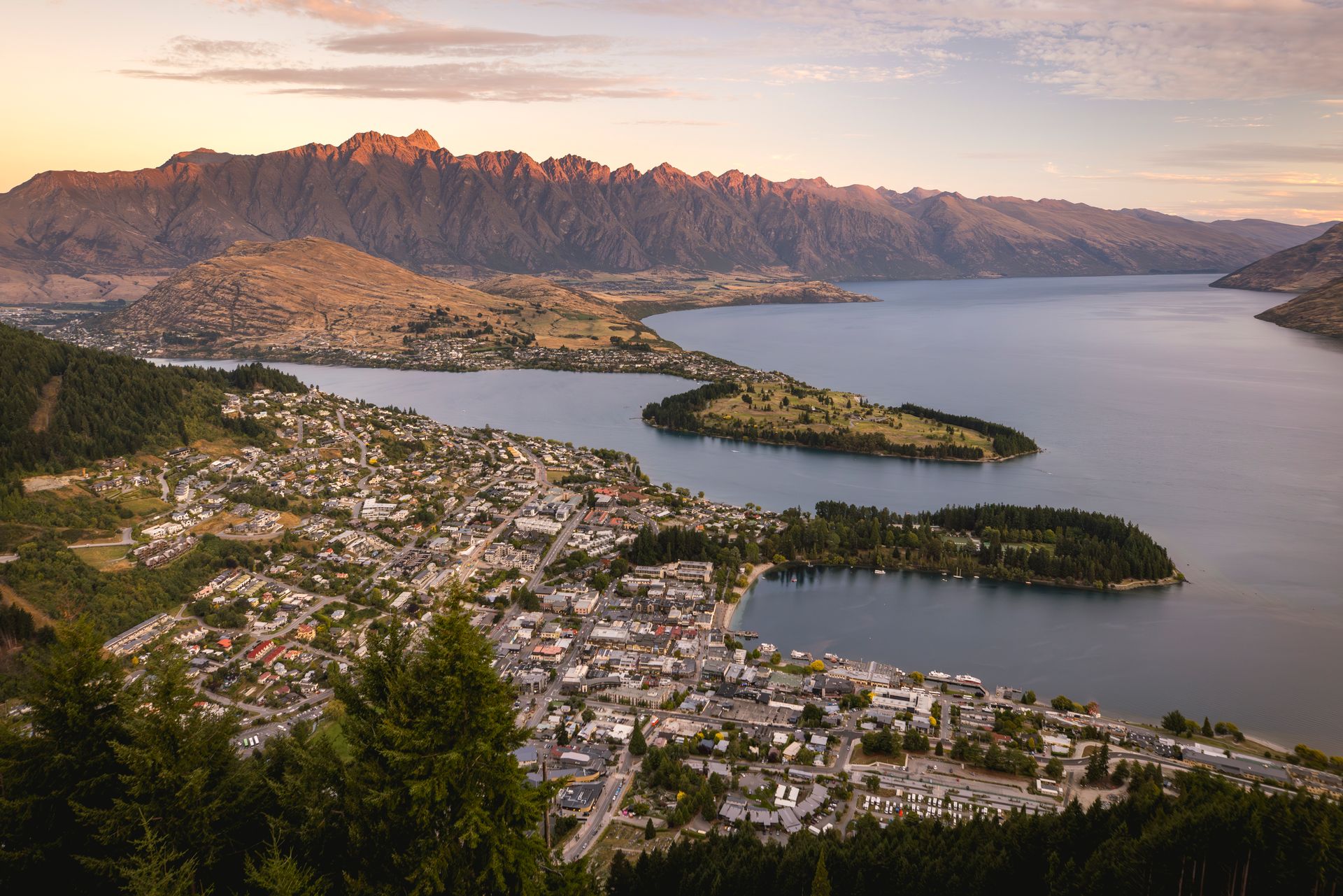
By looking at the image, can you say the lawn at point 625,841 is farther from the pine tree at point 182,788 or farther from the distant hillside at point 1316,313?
the distant hillside at point 1316,313

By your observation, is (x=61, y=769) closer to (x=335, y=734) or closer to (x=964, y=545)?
(x=335, y=734)

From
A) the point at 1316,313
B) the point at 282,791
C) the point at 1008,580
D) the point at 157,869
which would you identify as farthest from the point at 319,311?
the point at 1316,313

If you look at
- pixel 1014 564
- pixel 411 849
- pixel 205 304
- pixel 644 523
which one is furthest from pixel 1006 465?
pixel 205 304

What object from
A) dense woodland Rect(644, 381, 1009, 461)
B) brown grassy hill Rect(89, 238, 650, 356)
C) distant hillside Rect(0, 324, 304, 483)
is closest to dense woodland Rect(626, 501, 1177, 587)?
dense woodland Rect(644, 381, 1009, 461)

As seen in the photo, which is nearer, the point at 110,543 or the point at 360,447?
the point at 110,543

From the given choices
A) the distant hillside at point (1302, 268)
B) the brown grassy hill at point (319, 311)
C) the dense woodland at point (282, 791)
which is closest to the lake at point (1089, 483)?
the brown grassy hill at point (319, 311)

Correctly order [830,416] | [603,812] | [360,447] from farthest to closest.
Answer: [830,416] < [360,447] < [603,812]

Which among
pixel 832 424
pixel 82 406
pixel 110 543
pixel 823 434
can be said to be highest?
pixel 82 406
